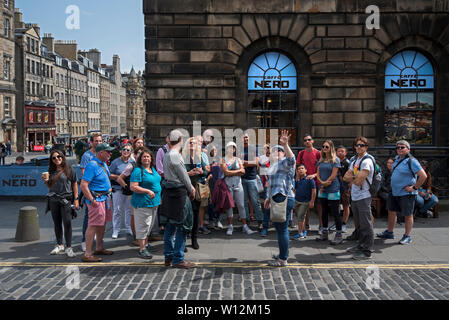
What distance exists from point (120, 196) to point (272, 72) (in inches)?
274

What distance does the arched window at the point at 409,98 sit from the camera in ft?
45.5

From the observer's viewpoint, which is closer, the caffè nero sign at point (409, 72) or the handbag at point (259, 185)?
the handbag at point (259, 185)

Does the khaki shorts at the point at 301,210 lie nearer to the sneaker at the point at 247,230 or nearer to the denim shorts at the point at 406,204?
the sneaker at the point at 247,230

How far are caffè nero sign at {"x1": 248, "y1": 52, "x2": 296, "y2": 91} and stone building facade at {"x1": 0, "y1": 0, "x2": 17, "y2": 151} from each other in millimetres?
46953

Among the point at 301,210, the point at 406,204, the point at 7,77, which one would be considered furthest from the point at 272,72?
the point at 7,77

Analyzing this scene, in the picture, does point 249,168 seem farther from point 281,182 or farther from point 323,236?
point 281,182

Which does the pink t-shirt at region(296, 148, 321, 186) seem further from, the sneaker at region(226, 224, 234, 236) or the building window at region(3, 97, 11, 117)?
the building window at region(3, 97, 11, 117)

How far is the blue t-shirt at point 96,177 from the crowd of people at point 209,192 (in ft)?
0.05

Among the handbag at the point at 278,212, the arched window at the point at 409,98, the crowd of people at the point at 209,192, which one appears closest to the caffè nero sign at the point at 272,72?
the arched window at the point at 409,98

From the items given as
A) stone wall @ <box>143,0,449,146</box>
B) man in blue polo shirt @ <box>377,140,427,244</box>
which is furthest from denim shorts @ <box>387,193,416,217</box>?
stone wall @ <box>143,0,449,146</box>

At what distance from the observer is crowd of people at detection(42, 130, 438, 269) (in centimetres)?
705

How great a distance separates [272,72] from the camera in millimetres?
13961

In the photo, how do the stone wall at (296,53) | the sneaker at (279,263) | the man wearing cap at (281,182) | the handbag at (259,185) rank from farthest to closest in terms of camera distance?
the stone wall at (296,53) < the handbag at (259,185) < the sneaker at (279,263) < the man wearing cap at (281,182)

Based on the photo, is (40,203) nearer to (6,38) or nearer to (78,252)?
(78,252)
